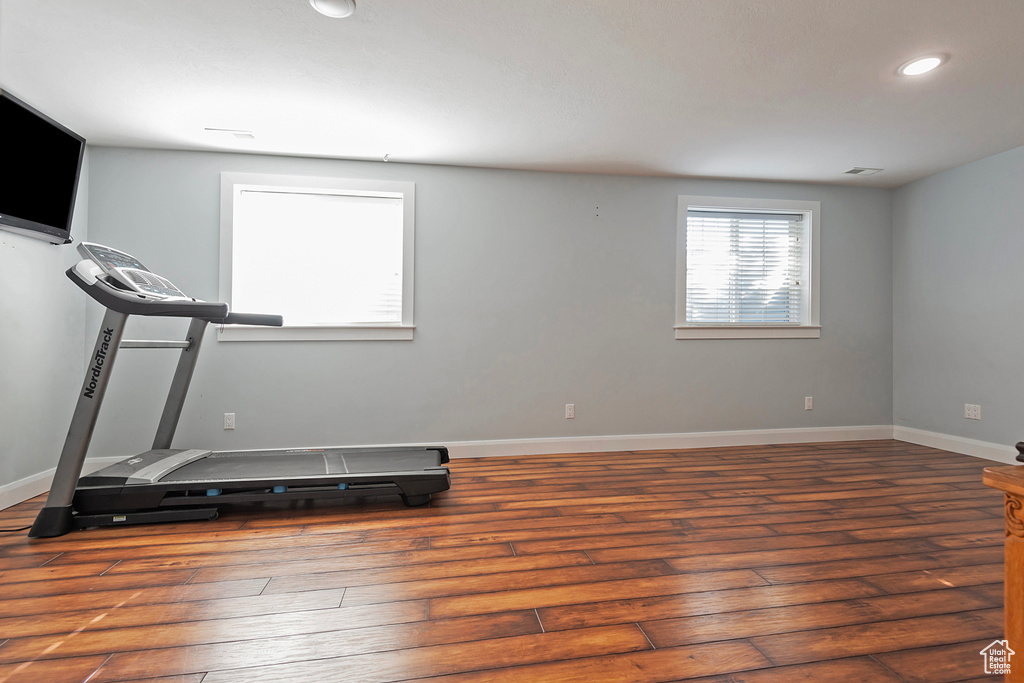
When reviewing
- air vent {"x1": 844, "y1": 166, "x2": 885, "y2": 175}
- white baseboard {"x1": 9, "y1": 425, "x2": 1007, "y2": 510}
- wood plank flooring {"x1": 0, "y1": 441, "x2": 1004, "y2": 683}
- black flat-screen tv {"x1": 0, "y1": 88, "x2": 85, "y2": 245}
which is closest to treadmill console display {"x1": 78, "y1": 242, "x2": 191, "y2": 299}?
black flat-screen tv {"x1": 0, "y1": 88, "x2": 85, "y2": 245}

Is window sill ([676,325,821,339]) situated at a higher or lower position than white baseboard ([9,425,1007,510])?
higher

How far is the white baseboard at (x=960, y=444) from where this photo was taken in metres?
3.80

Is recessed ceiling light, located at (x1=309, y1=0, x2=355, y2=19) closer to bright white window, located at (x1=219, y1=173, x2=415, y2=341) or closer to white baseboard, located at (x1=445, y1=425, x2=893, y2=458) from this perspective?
bright white window, located at (x1=219, y1=173, x2=415, y2=341)

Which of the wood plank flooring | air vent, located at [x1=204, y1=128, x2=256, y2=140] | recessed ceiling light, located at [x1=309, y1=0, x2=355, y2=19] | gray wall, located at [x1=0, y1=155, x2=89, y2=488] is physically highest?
air vent, located at [x1=204, y1=128, x2=256, y2=140]

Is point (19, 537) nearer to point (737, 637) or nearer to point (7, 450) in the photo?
point (7, 450)

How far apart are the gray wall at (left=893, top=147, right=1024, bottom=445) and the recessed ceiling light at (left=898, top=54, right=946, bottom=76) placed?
81.9 inches

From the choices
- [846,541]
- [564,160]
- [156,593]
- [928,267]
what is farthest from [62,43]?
[928,267]

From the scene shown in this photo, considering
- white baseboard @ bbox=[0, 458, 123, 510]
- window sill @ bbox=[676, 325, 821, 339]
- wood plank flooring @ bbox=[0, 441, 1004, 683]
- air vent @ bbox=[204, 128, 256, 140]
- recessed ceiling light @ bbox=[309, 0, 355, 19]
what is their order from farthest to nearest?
window sill @ bbox=[676, 325, 821, 339] < air vent @ bbox=[204, 128, 256, 140] < white baseboard @ bbox=[0, 458, 123, 510] < recessed ceiling light @ bbox=[309, 0, 355, 19] < wood plank flooring @ bbox=[0, 441, 1004, 683]

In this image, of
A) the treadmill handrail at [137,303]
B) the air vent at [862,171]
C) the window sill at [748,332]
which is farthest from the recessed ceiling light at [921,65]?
the treadmill handrail at [137,303]

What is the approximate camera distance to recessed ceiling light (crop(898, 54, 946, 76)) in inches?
96.7

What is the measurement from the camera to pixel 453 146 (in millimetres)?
3680

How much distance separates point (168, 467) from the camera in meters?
2.82

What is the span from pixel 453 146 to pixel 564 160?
36.0 inches

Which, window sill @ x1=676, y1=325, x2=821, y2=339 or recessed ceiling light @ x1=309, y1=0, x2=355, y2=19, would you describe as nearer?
recessed ceiling light @ x1=309, y1=0, x2=355, y2=19
